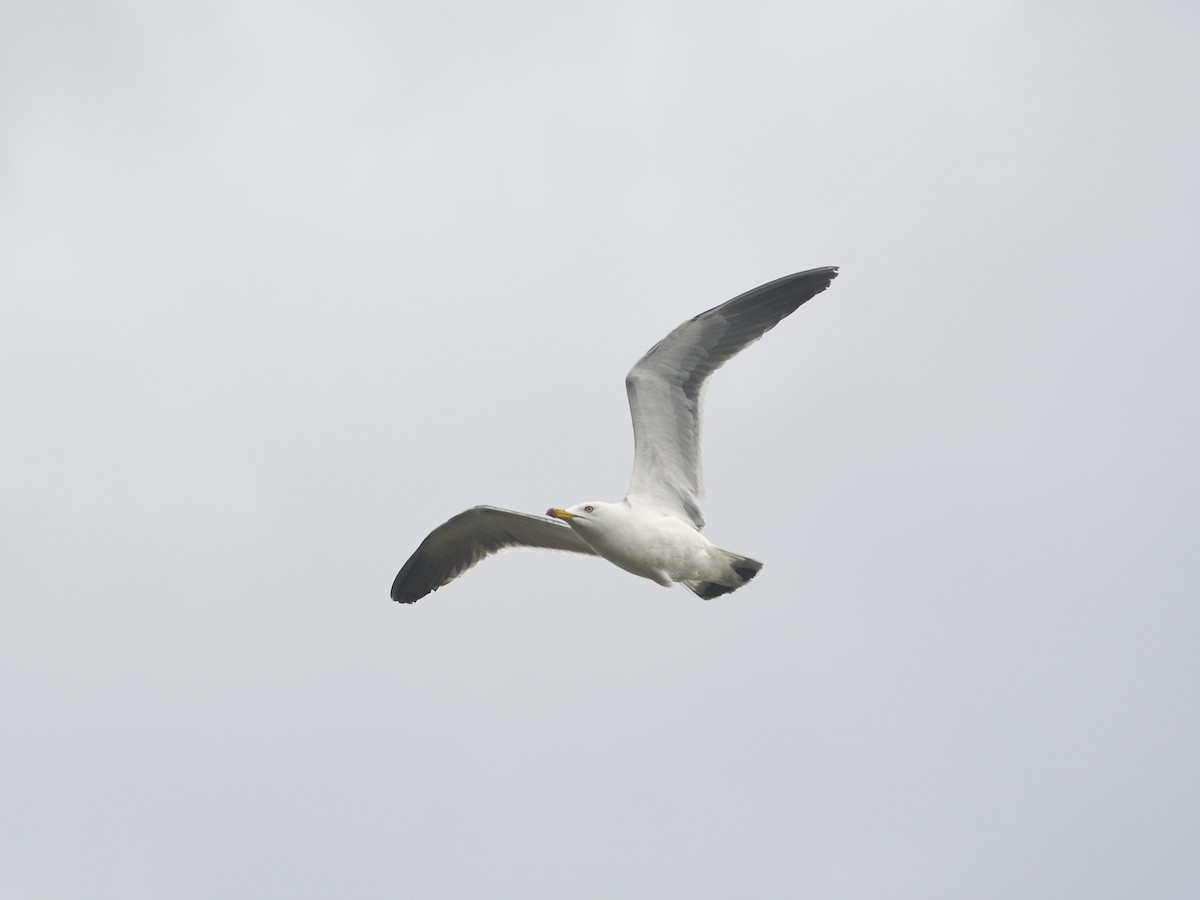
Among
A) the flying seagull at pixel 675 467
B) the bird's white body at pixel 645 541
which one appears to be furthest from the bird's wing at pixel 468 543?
the bird's white body at pixel 645 541

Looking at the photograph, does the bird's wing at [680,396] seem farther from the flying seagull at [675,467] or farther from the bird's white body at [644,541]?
the bird's white body at [644,541]

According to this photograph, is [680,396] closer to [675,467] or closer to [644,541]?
[675,467]

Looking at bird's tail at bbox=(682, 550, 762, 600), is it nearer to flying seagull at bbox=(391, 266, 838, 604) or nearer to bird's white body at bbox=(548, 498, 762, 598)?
flying seagull at bbox=(391, 266, 838, 604)

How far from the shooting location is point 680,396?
64.4ft

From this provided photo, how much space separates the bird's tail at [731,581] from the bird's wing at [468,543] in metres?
1.33

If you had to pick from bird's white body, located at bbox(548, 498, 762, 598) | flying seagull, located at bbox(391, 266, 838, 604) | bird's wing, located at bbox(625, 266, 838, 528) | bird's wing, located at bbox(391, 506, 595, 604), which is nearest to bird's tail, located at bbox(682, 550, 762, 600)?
flying seagull, located at bbox(391, 266, 838, 604)

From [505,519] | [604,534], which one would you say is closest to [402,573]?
[505,519]

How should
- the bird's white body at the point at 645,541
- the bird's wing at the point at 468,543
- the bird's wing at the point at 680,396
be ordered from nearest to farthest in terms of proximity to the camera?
the bird's white body at the point at 645,541
the bird's wing at the point at 680,396
the bird's wing at the point at 468,543

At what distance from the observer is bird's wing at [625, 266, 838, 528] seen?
19484mm

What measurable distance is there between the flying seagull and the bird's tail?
11 millimetres

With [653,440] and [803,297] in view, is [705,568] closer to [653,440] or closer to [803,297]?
[653,440]

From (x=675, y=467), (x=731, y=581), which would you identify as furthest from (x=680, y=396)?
(x=731, y=581)

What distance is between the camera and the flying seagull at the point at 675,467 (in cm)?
1880

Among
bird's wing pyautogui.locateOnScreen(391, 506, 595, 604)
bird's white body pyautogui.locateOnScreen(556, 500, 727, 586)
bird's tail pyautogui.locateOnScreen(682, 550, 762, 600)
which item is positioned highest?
bird's wing pyautogui.locateOnScreen(391, 506, 595, 604)
